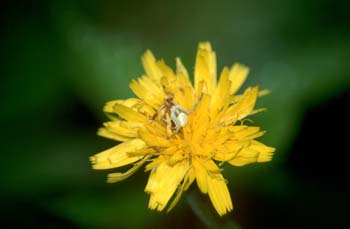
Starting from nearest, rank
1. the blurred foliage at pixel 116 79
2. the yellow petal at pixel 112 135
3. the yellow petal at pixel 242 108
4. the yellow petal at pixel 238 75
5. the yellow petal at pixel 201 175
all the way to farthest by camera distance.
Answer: the yellow petal at pixel 201 175 → the yellow petal at pixel 242 108 → the yellow petal at pixel 112 135 → the yellow petal at pixel 238 75 → the blurred foliage at pixel 116 79

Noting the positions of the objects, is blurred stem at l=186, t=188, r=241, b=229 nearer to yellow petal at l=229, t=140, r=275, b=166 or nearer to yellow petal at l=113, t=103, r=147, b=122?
yellow petal at l=229, t=140, r=275, b=166

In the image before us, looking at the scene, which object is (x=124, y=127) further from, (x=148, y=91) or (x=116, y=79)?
(x=116, y=79)

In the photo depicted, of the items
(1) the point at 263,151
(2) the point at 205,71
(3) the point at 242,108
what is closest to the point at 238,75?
(2) the point at 205,71

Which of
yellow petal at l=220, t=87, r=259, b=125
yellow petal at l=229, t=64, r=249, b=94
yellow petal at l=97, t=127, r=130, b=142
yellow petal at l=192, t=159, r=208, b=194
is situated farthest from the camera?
yellow petal at l=229, t=64, r=249, b=94

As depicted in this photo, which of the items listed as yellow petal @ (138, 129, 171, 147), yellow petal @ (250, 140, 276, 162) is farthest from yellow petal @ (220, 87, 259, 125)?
yellow petal @ (138, 129, 171, 147)

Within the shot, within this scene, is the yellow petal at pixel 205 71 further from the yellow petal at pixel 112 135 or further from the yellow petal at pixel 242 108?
the yellow petal at pixel 112 135

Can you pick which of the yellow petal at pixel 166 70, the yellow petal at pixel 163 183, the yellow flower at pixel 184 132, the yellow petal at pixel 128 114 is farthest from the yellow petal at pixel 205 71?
the yellow petal at pixel 163 183

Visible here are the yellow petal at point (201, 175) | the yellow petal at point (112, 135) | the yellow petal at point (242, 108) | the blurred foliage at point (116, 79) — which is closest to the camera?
the yellow petal at point (201, 175)
